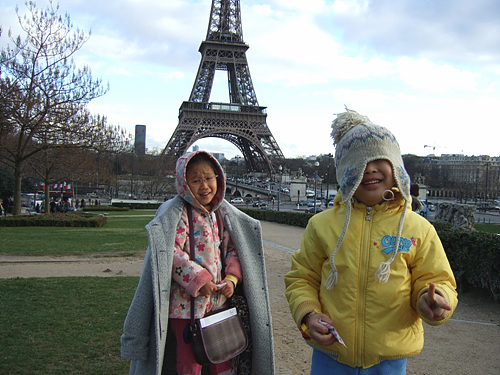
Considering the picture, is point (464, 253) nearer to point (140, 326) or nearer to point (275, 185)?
point (140, 326)

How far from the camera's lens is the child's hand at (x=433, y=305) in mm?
1966

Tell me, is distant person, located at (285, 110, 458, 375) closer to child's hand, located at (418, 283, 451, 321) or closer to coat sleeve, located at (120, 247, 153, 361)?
child's hand, located at (418, 283, 451, 321)

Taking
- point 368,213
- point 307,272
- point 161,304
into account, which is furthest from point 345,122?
point 161,304

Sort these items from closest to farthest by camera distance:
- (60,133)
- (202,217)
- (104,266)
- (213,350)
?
(213,350)
(202,217)
(104,266)
(60,133)

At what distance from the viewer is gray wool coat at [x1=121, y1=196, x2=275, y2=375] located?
8.40 ft

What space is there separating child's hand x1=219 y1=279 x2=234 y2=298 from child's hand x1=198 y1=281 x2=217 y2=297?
3.4 inches

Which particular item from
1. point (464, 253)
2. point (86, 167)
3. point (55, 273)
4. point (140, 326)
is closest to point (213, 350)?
point (140, 326)

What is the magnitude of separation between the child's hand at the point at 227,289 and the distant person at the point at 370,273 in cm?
47

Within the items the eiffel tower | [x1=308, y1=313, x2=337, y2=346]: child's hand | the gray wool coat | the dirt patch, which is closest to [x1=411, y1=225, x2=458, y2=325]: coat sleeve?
[x1=308, y1=313, x2=337, y2=346]: child's hand

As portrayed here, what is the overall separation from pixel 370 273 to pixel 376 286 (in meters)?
0.07

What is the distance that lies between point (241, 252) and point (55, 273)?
6710 millimetres

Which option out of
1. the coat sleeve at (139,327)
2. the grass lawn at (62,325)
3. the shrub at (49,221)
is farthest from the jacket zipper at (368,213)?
the shrub at (49,221)

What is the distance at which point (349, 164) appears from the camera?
2377 mm

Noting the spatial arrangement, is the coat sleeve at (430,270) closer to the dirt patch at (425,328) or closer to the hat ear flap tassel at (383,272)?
the hat ear flap tassel at (383,272)
